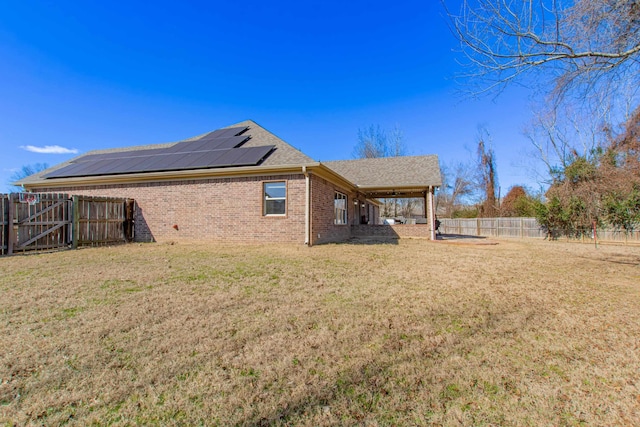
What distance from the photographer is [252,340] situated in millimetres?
2936

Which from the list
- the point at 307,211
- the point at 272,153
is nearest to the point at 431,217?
the point at 307,211

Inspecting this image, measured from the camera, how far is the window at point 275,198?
10.3m

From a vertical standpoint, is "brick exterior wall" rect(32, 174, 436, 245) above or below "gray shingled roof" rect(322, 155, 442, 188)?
below

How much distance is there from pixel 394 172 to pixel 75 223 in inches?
575

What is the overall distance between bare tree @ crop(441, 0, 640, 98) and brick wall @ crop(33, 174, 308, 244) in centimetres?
636

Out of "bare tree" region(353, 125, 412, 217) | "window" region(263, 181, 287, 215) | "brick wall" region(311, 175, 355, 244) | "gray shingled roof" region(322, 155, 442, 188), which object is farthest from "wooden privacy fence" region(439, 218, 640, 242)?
"window" region(263, 181, 287, 215)

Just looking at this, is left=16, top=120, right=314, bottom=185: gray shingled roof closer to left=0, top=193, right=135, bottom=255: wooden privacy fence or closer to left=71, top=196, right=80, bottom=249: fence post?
left=0, top=193, right=135, bottom=255: wooden privacy fence

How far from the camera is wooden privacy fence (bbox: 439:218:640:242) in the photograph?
1534 cm

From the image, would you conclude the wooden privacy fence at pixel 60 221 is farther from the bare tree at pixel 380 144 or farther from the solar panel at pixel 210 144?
the bare tree at pixel 380 144

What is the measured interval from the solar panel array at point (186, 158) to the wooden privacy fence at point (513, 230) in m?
16.6

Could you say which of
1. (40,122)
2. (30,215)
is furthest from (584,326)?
(40,122)

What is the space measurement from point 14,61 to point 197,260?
12.1 m

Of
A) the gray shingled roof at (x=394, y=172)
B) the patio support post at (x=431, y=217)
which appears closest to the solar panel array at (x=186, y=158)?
the gray shingled roof at (x=394, y=172)

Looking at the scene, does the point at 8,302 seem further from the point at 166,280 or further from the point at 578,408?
the point at 578,408
